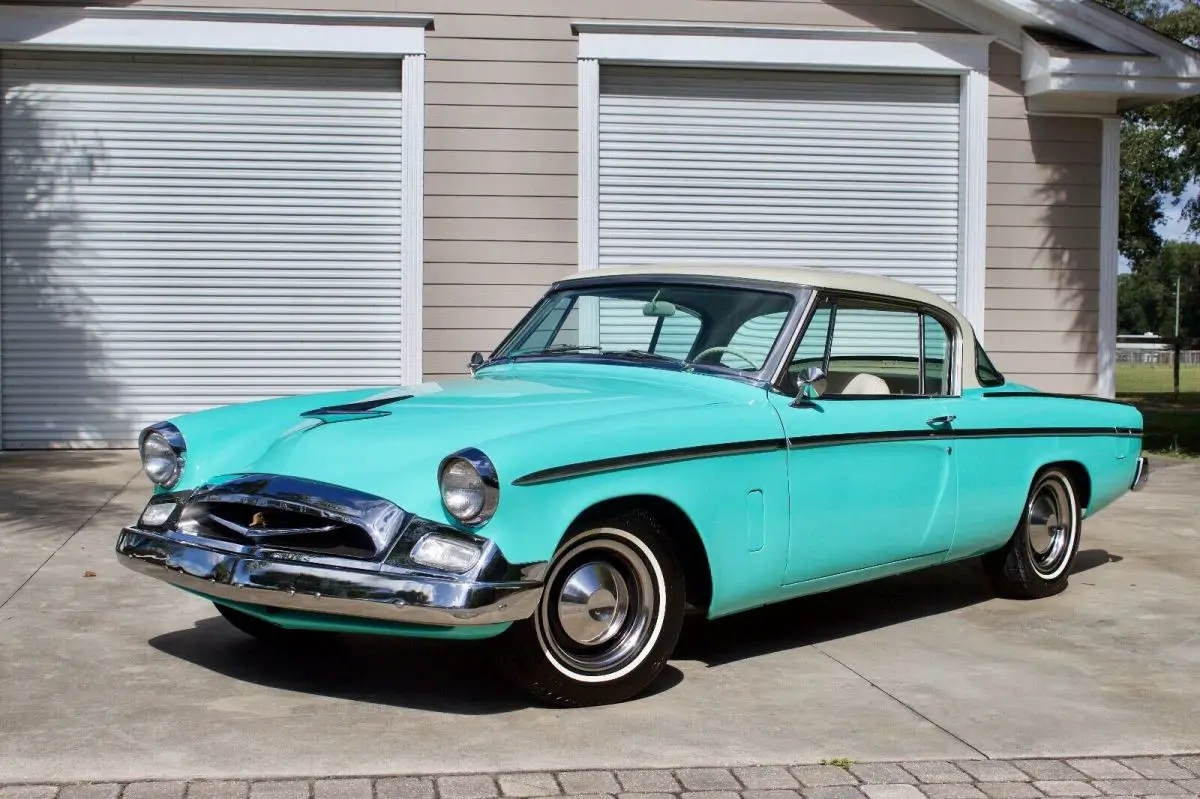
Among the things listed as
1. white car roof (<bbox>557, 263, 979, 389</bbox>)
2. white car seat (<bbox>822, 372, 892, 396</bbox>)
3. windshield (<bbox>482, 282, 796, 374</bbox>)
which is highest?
white car roof (<bbox>557, 263, 979, 389</bbox>)

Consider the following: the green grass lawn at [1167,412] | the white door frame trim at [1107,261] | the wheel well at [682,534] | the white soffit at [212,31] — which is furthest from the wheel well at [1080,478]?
the green grass lawn at [1167,412]

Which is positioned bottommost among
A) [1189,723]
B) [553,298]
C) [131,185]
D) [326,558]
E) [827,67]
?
[1189,723]

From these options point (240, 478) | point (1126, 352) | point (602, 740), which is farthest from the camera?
point (1126, 352)

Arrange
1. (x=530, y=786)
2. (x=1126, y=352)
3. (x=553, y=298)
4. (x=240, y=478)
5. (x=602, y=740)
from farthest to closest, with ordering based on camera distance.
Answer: (x=1126, y=352) < (x=553, y=298) < (x=240, y=478) < (x=602, y=740) < (x=530, y=786)

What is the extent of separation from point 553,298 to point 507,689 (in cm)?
198

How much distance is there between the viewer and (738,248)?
1231cm

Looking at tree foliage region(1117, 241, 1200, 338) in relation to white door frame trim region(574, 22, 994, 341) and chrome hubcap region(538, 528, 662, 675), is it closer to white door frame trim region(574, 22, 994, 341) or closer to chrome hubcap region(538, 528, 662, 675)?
white door frame trim region(574, 22, 994, 341)

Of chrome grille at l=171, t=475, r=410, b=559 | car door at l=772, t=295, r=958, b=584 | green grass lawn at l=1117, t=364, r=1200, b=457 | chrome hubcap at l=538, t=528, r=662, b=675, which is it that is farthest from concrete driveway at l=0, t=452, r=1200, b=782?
green grass lawn at l=1117, t=364, r=1200, b=457

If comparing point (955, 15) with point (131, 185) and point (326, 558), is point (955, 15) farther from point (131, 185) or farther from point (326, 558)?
point (326, 558)

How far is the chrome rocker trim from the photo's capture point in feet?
13.6

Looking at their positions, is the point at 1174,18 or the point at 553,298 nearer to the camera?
the point at 553,298

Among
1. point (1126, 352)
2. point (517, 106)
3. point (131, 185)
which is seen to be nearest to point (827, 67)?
point (517, 106)

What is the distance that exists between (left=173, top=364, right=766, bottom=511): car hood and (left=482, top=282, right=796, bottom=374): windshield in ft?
0.50

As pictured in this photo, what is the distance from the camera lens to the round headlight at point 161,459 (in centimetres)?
501
